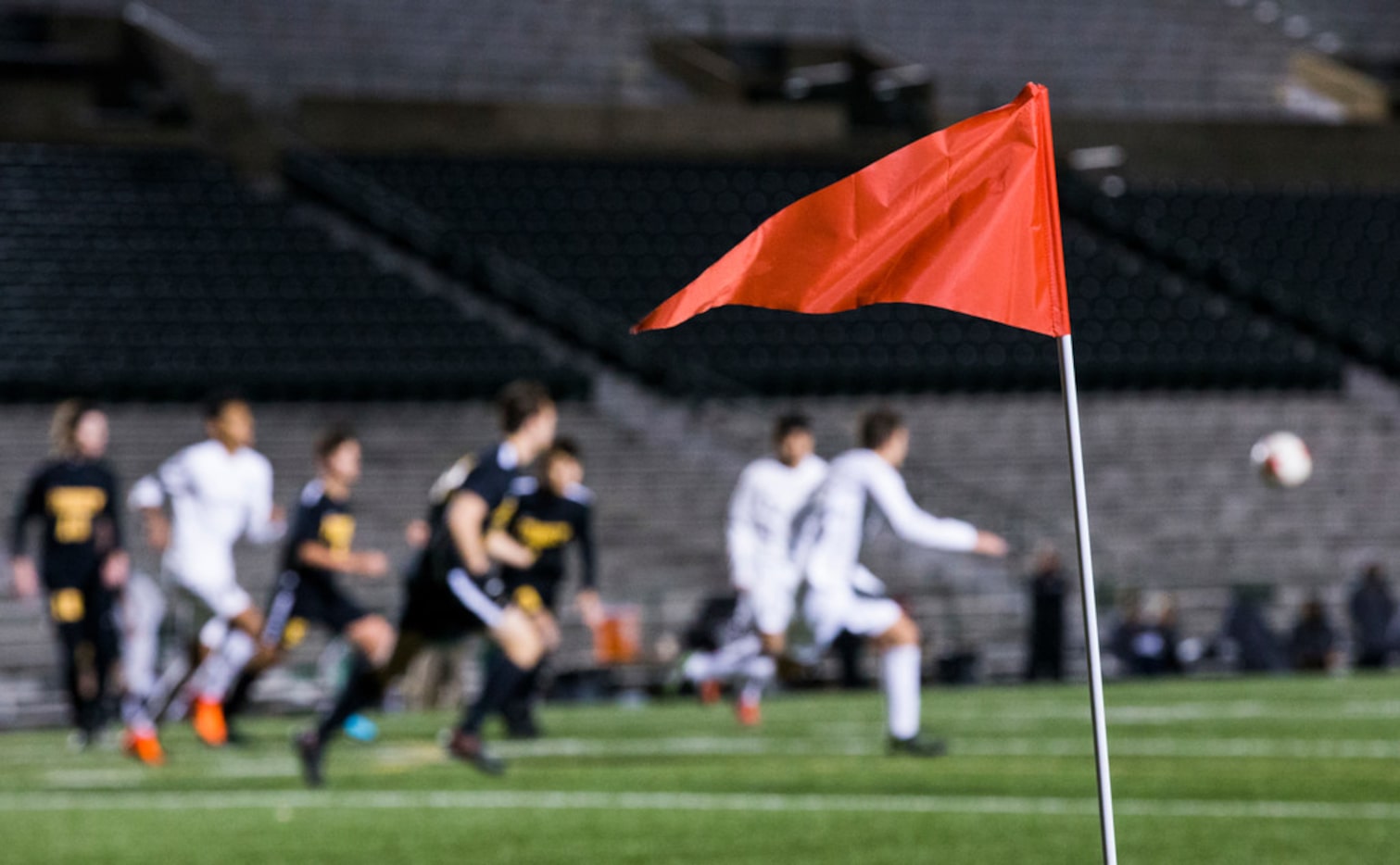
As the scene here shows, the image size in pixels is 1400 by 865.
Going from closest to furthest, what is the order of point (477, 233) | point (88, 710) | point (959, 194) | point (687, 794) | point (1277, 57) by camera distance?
point (959, 194) → point (687, 794) → point (88, 710) → point (477, 233) → point (1277, 57)

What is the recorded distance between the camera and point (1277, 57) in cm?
3788

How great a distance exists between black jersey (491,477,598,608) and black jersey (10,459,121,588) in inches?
111

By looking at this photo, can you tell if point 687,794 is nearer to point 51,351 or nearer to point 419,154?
point 51,351

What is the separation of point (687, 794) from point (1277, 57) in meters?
31.6

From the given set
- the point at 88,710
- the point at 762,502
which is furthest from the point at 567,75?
the point at 88,710

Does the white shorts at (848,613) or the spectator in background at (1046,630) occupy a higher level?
the white shorts at (848,613)

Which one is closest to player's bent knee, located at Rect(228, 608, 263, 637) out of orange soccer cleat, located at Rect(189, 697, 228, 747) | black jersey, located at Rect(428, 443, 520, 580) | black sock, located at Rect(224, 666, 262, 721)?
black sock, located at Rect(224, 666, 262, 721)

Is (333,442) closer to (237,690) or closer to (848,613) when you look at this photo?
(237,690)

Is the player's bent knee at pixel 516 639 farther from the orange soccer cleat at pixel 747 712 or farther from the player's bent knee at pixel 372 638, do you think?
the orange soccer cleat at pixel 747 712

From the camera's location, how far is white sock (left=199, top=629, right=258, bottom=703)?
13.2 m

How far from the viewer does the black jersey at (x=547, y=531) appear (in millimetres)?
14531

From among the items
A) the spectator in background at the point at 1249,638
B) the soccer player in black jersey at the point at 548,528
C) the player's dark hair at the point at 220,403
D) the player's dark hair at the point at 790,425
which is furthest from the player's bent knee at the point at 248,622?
the spectator in background at the point at 1249,638

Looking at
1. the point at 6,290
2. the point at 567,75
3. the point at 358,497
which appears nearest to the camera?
the point at 358,497

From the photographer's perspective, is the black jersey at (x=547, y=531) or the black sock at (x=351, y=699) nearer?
the black sock at (x=351, y=699)
